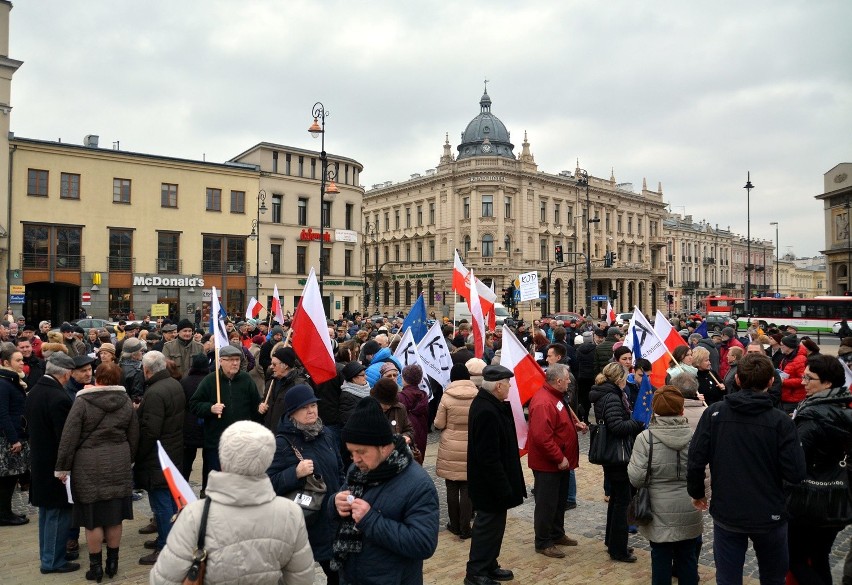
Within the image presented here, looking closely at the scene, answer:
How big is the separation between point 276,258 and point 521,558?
4186cm

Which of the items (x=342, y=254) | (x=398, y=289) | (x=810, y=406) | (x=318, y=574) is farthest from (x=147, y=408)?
Answer: (x=398, y=289)

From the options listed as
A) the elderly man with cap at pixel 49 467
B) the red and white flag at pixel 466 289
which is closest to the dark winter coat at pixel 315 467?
the elderly man with cap at pixel 49 467

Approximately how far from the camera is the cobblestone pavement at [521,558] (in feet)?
19.2

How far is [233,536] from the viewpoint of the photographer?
2881mm

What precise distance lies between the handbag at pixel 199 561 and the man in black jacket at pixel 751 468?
339cm

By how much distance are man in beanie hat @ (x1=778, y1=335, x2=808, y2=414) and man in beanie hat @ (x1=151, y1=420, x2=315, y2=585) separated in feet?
27.5

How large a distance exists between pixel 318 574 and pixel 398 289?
71931mm

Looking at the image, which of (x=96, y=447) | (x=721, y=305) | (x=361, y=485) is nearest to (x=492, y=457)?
(x=361, y=485)

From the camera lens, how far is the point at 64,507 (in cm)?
602

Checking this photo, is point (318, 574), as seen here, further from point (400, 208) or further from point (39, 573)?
point (400, 208)

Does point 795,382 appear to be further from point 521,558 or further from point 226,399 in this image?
point 226,399

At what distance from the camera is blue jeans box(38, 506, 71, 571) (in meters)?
5.97

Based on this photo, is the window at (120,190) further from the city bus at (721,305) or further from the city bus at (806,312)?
the city bus at (721,305)

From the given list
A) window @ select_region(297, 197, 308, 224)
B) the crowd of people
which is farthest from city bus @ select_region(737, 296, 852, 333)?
the crowd of people
